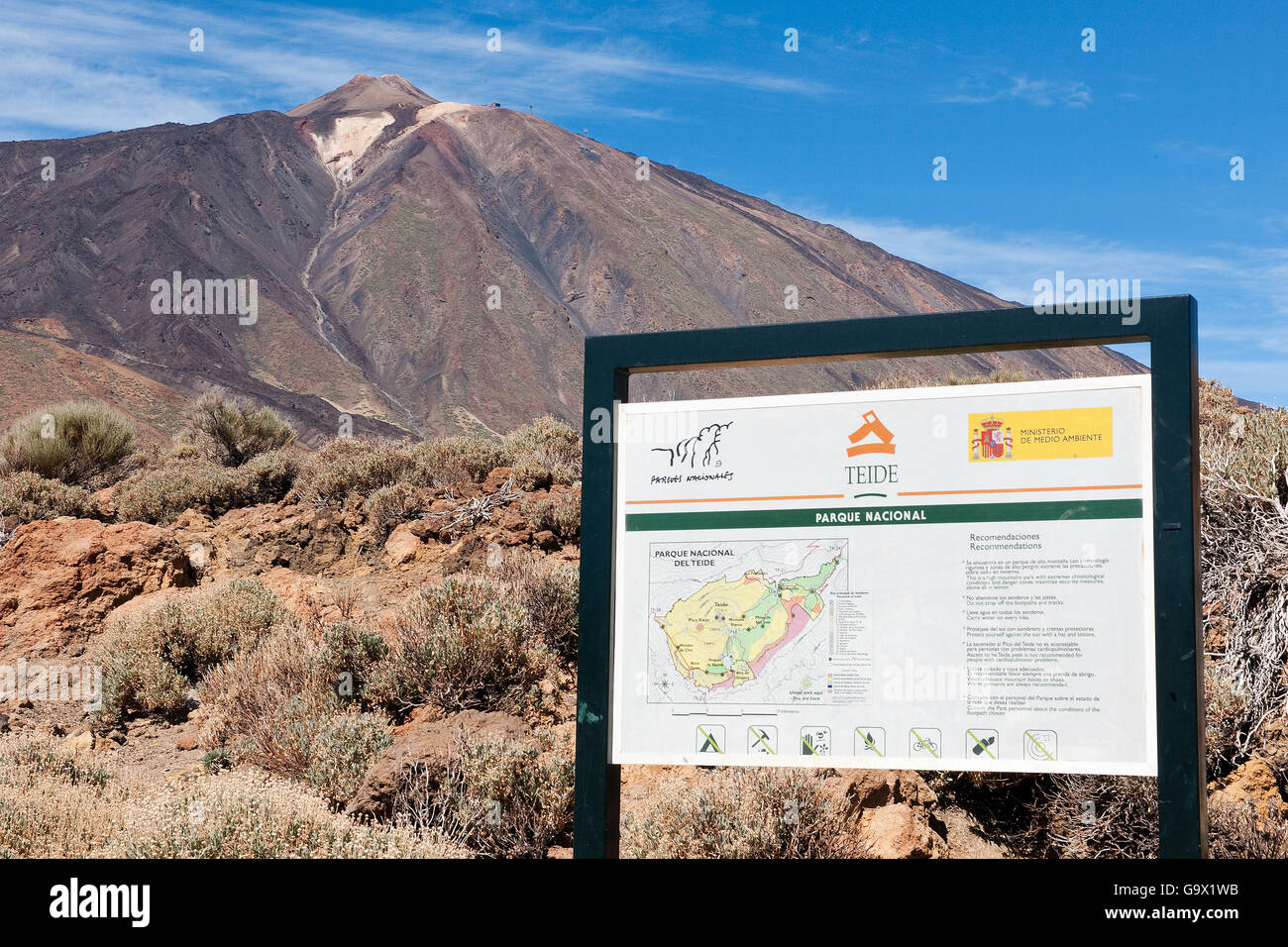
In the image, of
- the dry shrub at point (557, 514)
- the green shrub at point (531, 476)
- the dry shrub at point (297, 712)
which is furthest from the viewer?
the green shrub at point (531, 476)

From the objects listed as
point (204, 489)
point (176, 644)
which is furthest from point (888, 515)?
point (204, 489)

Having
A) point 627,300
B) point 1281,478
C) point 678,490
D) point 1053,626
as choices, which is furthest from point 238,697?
point 627,300

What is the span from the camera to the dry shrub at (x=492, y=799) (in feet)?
13.4

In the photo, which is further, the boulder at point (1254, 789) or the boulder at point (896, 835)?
the boulder at point (1254, 789)

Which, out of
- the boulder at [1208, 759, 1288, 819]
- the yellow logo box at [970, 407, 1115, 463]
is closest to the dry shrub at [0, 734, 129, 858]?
the yellow logo box at [970, 407, 1115, 463]

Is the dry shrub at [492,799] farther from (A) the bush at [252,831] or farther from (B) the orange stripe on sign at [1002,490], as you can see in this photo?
(B) the orange stripe on sign at [1002,490]

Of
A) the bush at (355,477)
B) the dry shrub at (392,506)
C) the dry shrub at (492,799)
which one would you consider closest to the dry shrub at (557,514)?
the dry shrub at (392,506)

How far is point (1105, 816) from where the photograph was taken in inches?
167

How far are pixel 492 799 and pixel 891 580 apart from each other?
2059 mm
